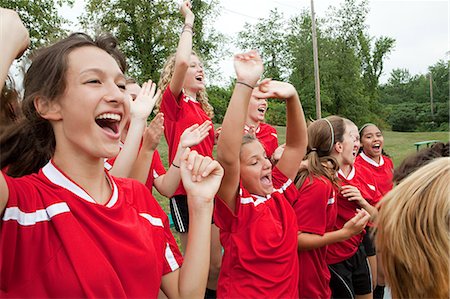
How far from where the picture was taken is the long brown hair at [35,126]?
1522mm

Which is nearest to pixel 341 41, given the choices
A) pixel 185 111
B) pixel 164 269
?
pixel 185 111

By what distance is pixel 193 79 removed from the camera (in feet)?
13.7

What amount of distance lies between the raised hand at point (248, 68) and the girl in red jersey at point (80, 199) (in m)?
0.66

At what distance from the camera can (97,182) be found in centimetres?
156

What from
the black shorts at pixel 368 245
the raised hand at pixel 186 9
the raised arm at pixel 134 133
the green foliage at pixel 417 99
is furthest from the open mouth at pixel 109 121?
the green foliage at pixel 417 99

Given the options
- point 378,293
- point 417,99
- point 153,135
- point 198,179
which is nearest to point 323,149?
point 153,135

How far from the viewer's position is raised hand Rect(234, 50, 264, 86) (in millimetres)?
2223

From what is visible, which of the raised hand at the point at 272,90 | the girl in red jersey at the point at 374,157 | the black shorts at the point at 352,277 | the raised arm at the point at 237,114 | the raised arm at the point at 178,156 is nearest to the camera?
the raised arm at the point at 237,114

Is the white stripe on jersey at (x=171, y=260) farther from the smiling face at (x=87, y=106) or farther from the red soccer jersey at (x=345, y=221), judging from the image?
the red soccer jersey at (x=345, y=221)

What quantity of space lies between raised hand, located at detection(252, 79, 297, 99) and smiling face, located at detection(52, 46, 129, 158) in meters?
1.02

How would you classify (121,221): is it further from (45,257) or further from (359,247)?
(359,247)

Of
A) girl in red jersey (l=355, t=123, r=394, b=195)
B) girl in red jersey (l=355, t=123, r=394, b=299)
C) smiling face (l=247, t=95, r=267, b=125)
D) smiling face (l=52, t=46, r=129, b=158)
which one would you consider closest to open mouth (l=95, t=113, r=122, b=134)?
smiling face (l=52, t=46, r=129, b=158)

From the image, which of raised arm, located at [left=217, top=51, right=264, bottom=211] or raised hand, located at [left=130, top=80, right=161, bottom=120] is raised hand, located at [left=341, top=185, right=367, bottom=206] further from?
raised hand, located at [left=130, top=80, right=161, bottom=120]

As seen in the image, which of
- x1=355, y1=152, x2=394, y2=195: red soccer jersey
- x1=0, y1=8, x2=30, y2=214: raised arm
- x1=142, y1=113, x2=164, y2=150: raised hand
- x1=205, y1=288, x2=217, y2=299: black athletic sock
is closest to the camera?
x1=0, y1=8, x2=30, y2=214: raised arm
